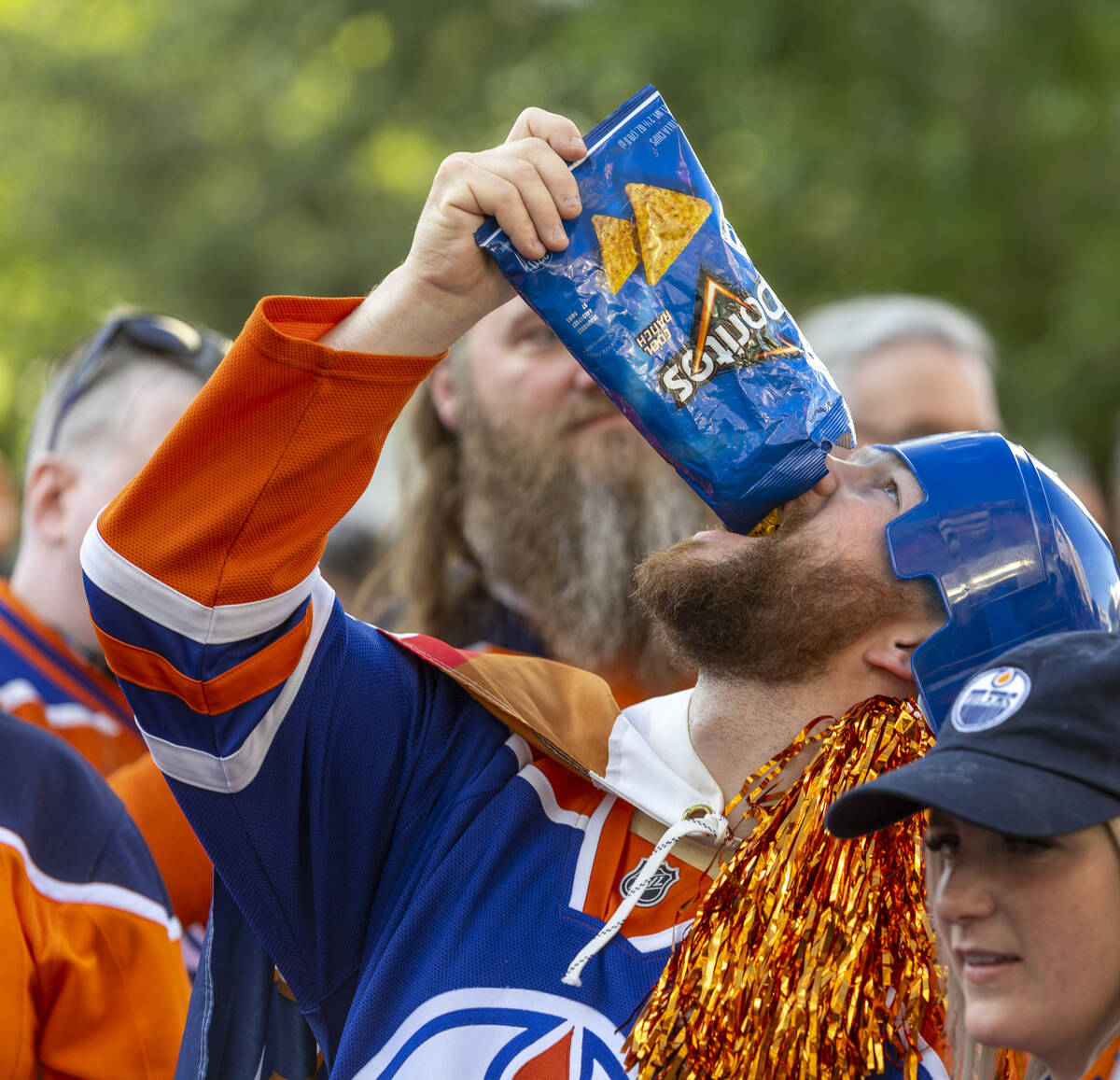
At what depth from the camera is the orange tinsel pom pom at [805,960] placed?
6.41 feet

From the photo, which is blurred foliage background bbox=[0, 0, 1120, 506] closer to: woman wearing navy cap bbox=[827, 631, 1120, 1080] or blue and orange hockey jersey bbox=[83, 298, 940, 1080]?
blue and orange hockey jersey bbox=[83, 298, 940, 1080]

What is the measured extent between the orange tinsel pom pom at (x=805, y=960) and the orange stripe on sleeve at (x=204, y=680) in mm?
692

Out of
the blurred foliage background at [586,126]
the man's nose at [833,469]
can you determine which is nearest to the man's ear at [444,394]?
the man's nose at [833,469]

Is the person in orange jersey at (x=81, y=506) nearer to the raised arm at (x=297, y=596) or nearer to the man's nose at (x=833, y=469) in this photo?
the raised arm at (x=297, y=596)

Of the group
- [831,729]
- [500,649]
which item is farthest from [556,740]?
[500,649]

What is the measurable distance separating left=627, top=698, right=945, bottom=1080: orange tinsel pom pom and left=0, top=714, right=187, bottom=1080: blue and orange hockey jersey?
913mm

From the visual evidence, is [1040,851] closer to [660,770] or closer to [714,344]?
[660,770]

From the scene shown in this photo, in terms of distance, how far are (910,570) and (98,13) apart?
12848 mm

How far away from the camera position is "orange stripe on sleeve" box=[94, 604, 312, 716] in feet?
6.56

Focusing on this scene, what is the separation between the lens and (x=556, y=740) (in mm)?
2250

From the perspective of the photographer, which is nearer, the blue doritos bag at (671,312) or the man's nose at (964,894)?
the man's nose at (964,894)

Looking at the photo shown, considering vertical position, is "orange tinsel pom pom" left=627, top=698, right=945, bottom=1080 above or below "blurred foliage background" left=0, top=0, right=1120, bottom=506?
below

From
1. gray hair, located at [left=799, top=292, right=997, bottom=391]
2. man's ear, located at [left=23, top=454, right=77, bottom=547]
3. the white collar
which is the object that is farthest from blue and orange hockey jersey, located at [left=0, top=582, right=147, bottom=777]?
gray hair, located at [left=799, top=292, right=997, bottom=391]

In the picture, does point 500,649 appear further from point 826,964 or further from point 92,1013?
point 826,964
